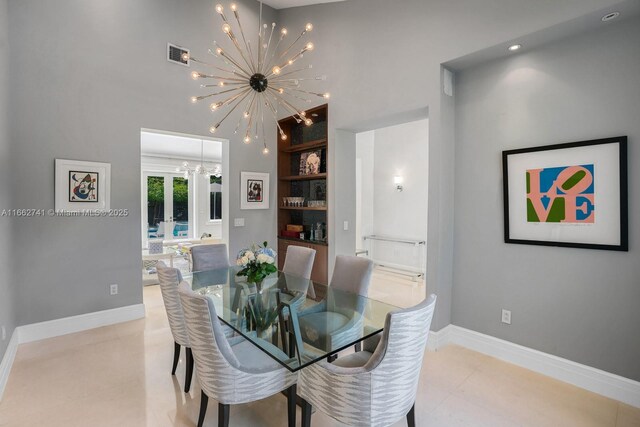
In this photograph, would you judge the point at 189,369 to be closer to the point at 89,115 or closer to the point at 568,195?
the point at 89,115

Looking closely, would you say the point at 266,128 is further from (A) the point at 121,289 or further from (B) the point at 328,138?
(A) the point at 121,289

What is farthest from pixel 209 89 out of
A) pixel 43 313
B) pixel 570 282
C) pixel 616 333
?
pixel 616 333

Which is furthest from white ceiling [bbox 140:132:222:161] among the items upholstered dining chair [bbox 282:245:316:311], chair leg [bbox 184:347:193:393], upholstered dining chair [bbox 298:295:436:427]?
upholstered dining chair [bbox 298:295:436:427]

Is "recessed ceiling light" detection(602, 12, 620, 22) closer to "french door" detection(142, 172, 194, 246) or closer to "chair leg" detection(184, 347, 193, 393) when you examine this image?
"chair leg" detection(184, 347, 193, 393)

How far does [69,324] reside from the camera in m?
3.46

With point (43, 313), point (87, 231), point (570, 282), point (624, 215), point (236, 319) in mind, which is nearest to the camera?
point (236, 319)

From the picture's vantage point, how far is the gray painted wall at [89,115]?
321 cm

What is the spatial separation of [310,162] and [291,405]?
3.53 meters

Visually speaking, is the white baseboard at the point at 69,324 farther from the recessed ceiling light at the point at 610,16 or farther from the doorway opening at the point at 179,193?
the recessed ceiling light at the point at 610,16

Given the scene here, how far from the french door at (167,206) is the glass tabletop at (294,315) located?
6.38 m

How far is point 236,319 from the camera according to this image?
6.96ft

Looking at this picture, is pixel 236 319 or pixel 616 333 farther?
pixel 616 333

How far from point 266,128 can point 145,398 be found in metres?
3.85

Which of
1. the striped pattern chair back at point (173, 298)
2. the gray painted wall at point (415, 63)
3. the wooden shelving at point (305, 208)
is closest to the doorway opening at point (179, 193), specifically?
the wooden shelving at point (305, 208)
